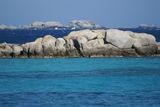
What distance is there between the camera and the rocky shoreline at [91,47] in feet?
226

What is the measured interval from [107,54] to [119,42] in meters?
2.07

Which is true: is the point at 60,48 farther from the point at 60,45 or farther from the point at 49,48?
the point at 49,48

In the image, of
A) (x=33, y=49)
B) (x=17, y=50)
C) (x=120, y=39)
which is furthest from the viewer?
(x=33, y=49)

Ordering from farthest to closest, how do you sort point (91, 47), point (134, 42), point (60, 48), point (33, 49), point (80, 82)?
point (33, 49) < point (60, 48) < point (134, 42) < point (91, 47) < point (80, 82)

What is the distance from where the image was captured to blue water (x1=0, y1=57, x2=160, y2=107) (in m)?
33.9

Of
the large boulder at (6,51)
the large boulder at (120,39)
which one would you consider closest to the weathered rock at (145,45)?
the large boulder at (120,39)

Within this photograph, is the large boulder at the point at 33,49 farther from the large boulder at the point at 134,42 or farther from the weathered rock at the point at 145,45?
the weathered rock at the point at 145,45

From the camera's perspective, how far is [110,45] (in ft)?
226

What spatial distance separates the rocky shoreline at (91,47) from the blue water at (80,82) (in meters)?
3.24

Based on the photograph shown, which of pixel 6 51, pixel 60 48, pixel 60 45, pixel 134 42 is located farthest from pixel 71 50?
pixel 6 51

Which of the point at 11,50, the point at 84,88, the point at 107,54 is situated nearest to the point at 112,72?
the point at 84,88

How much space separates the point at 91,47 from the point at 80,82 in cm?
2447

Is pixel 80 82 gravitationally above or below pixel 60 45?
above

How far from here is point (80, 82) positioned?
4438 cm
